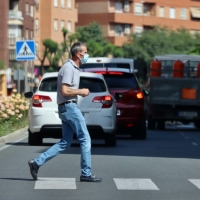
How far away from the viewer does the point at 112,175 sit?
14312 millimetres

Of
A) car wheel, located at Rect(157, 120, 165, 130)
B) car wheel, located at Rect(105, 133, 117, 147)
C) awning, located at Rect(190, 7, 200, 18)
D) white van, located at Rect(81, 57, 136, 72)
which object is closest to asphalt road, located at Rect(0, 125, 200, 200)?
car wheel, located at Rect(105, 133, 117, 147)

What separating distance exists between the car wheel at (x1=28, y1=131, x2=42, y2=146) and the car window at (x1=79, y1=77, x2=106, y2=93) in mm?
1445

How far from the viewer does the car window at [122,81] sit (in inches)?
972

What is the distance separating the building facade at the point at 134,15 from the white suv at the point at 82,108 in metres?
96.2

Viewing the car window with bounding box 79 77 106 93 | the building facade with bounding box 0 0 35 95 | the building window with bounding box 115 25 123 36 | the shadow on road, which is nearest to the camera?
the shadow on road

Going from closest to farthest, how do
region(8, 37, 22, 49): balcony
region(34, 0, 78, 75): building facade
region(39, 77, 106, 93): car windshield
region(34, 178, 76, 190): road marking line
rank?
region(34, 178, 76, 190): road marking line < region(39, 77, 106, 93): car windshield < region(8, 37, 22, 49): balcony < region(34, 0, 78, 75): building facade

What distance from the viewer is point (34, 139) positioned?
832 inches

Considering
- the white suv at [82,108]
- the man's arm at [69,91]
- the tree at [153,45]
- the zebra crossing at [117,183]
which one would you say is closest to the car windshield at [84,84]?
the white suv at [82,108]

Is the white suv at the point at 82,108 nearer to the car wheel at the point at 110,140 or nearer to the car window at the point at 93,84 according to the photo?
the car window at the point at 93,84

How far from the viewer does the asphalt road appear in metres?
11.8

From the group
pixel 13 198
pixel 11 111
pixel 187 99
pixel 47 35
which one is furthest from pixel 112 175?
pixel 47 35

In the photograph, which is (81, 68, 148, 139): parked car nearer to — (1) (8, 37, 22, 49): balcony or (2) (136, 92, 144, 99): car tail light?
(2) (136, 92, 144, 99): car tail light

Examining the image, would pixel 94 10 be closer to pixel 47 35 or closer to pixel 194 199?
pixel 47 35

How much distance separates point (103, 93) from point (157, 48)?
3472 inches
